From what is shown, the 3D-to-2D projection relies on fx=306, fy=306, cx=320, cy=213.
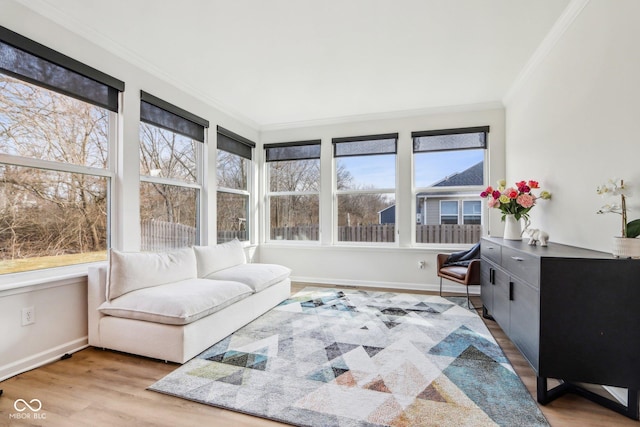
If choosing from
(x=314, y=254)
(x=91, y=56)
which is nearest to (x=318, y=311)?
(x=314, y=254)

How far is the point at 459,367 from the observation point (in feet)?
7.24

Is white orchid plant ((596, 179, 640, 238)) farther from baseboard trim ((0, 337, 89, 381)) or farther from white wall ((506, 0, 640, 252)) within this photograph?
baseboard trim ((0, 337, 89, 381))

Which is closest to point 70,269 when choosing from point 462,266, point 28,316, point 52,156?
point 28,316

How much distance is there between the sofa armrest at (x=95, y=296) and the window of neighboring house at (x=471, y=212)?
4298 mm

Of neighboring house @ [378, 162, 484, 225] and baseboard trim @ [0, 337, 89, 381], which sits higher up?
neighboring house @ [378, 162, 484, 225]

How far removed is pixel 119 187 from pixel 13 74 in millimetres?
1067

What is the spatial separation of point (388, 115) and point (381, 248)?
1994mm

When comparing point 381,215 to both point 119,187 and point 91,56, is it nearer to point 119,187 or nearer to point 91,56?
point 119,187

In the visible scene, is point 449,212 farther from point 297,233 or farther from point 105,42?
point 105,42

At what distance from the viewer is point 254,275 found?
3.33 metres

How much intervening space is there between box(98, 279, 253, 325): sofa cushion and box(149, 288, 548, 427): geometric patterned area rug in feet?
1.16

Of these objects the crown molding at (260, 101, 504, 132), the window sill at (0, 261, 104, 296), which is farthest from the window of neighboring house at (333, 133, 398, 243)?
the window sill at (0, 261, 104, 296)

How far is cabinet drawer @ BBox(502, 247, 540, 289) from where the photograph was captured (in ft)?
6.03

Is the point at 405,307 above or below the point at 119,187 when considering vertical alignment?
below
